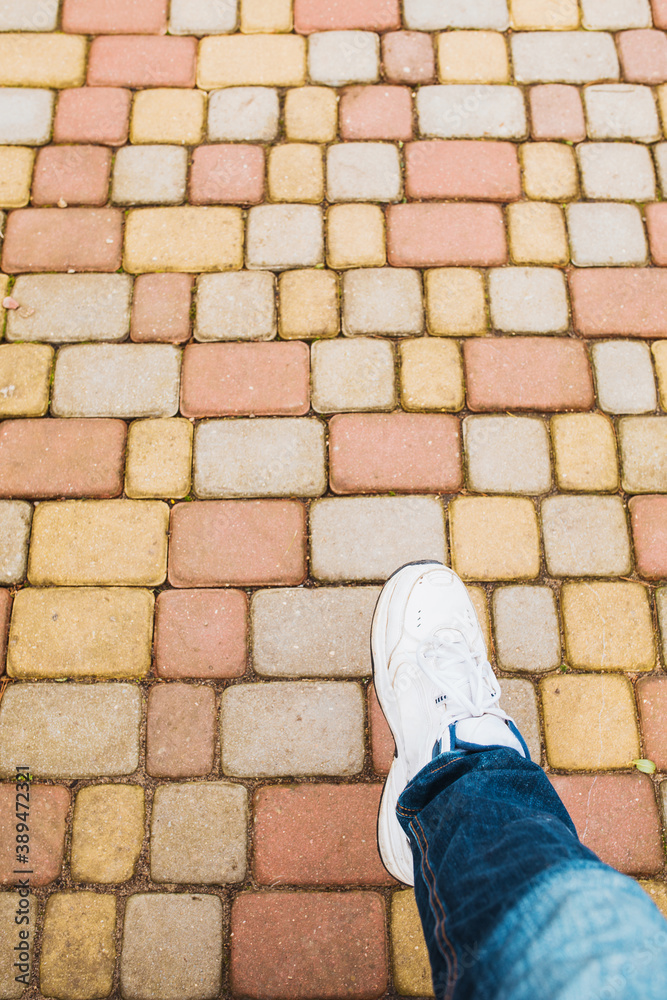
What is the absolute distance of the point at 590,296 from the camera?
6.87ft

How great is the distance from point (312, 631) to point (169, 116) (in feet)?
5.89

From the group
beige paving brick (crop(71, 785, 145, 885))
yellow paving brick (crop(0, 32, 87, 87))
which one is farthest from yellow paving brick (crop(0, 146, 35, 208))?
beige paving brick (crop(71, 785, 145, 885))

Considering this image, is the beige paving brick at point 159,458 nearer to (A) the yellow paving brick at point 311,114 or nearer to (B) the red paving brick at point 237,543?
(B) the red paving brick at point 237,543

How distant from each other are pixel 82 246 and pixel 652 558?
2.04 meters

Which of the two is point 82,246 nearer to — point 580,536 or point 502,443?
point 502,443

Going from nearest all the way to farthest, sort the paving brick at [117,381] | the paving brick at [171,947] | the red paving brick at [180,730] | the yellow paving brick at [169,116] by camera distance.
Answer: the paving brick at [171,947] < the red paving brick at [180,730] < the paving brick at [117,381] < the yellow paving brick at [169,116]

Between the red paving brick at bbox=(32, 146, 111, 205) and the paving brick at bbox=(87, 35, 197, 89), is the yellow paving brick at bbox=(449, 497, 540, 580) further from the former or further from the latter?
the paving brick at bbox=(87, 35, 197, 89)

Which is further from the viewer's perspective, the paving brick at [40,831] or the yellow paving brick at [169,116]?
the yellow paving brick at [169,116]

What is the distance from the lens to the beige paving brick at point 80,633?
184 cm

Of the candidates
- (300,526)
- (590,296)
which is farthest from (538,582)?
(590,296)

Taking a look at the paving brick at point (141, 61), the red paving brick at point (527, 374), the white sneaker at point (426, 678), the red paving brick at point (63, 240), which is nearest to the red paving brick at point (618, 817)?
the white sneaker at point (426, 678)

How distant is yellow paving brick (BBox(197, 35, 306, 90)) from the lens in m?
2.24

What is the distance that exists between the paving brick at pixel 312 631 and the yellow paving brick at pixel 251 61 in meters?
1.76

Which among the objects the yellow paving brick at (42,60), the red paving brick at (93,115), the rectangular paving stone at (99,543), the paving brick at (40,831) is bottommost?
the paving brick at (40,831)
